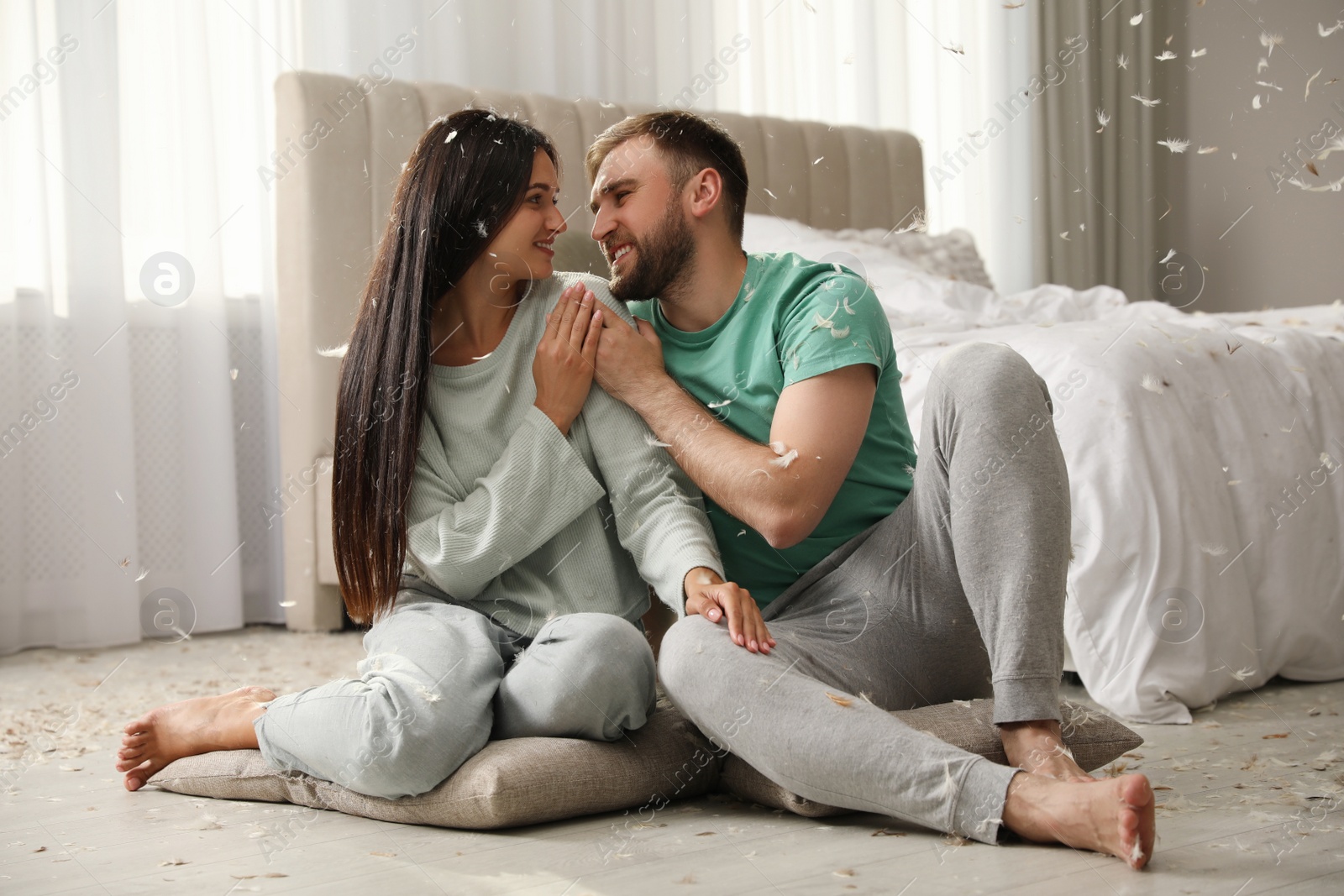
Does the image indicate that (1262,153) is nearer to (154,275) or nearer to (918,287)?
(918,287)

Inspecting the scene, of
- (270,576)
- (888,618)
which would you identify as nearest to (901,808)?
(888,618)

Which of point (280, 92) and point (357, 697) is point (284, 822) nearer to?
point (357, 697)

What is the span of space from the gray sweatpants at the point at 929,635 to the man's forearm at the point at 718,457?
118 millimetres

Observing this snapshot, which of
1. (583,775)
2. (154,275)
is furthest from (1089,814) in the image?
(154,275)

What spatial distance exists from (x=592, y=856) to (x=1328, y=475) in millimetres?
1311

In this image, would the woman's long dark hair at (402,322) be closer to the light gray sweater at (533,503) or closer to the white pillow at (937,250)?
the light gray sweater at (533,503)

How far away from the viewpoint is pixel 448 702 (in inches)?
43.1

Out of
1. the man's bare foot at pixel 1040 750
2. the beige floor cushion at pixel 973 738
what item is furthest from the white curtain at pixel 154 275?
the man's bare foot at pixel 1040 750

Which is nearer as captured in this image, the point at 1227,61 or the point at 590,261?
the point at 590,261

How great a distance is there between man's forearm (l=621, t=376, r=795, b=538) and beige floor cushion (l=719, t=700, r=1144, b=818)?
0.74 feet

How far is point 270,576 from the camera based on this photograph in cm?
269

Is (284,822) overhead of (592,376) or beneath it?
beneath

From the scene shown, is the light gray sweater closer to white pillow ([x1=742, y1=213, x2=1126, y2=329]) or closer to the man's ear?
the man's ear

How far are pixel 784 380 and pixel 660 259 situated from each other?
20cm
